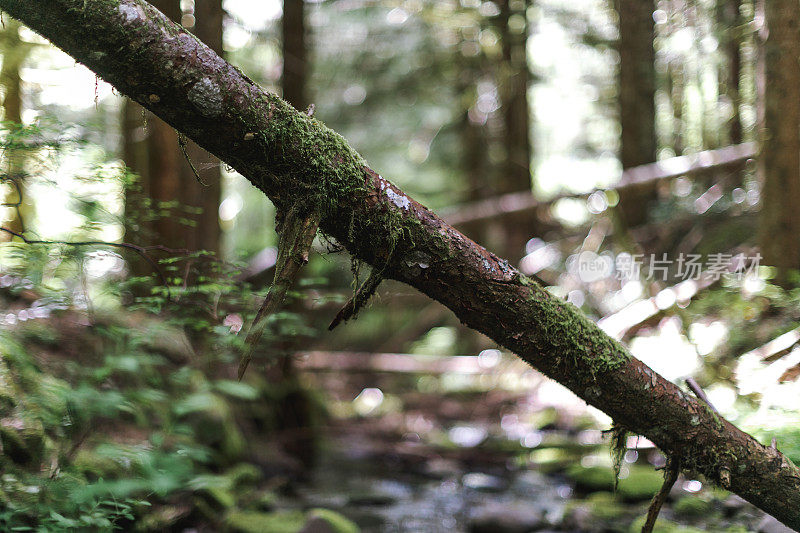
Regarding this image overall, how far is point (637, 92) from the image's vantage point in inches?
390

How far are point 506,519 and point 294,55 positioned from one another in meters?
6.40

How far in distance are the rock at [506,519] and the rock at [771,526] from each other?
5.30 ft

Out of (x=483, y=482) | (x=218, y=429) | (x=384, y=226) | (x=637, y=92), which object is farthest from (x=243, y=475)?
(x=637, y=92)

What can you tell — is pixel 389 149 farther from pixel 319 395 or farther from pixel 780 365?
pixel 780 365

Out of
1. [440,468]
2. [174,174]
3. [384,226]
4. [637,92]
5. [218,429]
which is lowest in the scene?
[440,468]

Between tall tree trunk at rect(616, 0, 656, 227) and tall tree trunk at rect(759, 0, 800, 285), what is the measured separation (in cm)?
361

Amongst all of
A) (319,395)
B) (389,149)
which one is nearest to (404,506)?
(319,395)

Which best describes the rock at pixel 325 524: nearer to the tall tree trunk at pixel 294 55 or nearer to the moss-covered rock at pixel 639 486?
the moss-covered rock at pixel 639 486

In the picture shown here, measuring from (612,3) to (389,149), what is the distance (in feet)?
19.1

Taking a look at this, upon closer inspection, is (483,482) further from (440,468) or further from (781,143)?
(781,143)

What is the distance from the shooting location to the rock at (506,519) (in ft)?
15.0

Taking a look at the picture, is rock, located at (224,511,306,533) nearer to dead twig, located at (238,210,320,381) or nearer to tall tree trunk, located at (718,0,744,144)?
dead twig, located at (238,210,320,381)

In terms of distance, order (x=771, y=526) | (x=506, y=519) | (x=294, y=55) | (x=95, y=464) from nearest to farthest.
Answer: (x=771, y=526) < (x=95, y=464) < (x=506, y=519) < (x=294, y=55)

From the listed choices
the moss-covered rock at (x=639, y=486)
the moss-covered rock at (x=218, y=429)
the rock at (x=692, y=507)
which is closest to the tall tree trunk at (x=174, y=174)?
the moss-covered rock at (x=218, y=429)
